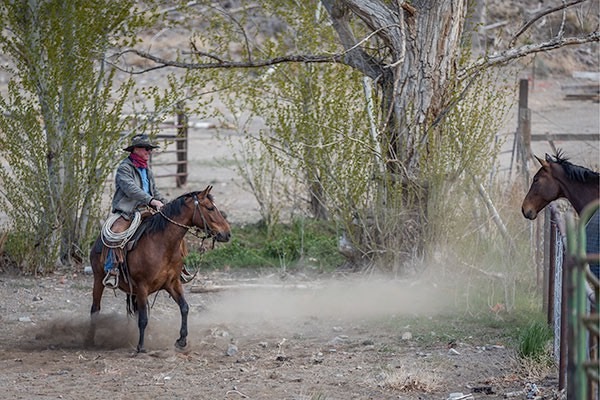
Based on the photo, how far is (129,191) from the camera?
959cm

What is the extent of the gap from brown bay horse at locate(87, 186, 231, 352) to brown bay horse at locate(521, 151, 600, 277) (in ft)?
9.79

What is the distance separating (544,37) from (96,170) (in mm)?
22591

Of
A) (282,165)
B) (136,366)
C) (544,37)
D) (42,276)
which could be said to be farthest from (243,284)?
(544,37)

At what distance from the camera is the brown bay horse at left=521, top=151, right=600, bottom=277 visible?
29.1ft

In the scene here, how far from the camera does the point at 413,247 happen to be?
12523mm

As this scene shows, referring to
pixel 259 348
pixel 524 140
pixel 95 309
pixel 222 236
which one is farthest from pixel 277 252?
pixel 222 236

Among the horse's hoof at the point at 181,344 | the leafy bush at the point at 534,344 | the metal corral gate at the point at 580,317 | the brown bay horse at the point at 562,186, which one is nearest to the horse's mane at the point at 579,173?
the brown bay horse at the point at 562,186

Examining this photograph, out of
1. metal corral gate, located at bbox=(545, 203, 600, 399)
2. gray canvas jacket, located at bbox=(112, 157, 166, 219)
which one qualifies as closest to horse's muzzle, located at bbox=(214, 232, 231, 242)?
gray canvas jacket, located at bbox=(112, 157, 166, 219)

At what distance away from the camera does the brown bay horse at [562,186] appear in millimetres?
8875

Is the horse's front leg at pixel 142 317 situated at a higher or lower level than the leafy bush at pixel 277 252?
lower

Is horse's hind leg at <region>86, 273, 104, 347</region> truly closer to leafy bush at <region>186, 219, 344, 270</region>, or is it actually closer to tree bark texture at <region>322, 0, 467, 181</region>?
leafy bush at <region>186, 219, 344, 270</region>

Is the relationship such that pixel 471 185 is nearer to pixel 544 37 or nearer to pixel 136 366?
pixel 136 366

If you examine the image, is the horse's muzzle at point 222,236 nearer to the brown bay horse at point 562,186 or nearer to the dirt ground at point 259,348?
the dirt ground at point 259,348

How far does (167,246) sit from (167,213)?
32cm
